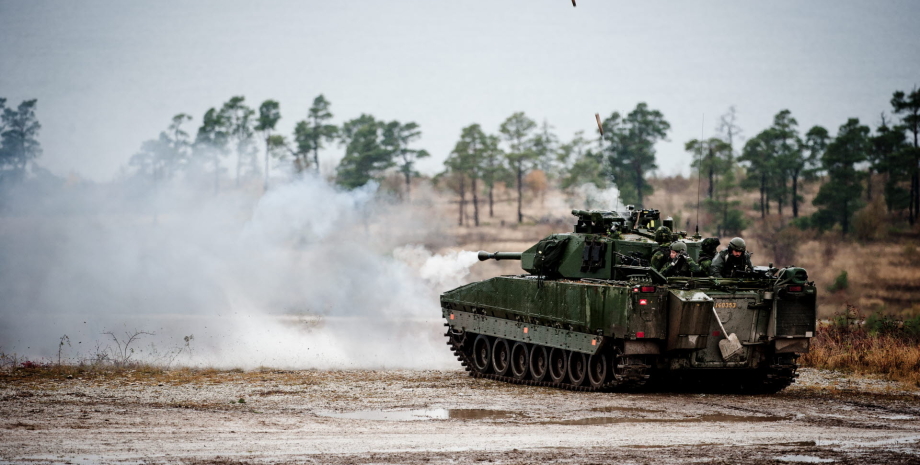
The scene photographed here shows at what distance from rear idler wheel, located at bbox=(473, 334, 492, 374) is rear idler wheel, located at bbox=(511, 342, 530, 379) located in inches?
35.5

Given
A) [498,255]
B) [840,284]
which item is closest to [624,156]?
[840,284]

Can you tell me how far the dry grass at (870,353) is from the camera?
23.6 m

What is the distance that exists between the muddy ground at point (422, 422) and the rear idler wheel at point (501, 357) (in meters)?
1.18

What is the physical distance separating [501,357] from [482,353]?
839mm

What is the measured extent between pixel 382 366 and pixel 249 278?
10167 millimetres

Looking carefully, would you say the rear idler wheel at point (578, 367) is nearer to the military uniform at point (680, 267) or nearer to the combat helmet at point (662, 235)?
the military uniform at point (680, 267)

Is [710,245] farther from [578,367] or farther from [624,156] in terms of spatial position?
[624,156]

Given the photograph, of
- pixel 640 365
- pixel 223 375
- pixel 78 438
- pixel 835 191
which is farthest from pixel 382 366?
pixel 835 191

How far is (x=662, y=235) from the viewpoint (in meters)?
21.4

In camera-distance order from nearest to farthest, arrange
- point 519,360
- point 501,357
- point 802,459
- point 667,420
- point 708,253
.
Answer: point 802,459 < point 667,420 < point 708,253 < point 519,360 < point 501,357

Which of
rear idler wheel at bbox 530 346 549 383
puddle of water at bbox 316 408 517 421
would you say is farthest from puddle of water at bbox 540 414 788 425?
rear idler wheel at bbox 530 346 549 383

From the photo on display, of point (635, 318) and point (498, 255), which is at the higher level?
point (498, 255)

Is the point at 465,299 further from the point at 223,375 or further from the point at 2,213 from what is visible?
the point at 2,213

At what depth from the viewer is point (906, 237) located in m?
63.8
